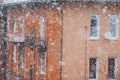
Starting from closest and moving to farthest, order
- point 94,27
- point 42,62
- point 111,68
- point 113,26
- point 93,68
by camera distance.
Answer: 1. point 94,27
2. point 93,68
3. point 113,26
4. point 111,68
5. point 42,62

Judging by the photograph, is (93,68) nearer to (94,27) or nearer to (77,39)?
(77,39)

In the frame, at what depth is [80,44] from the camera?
94.2ft

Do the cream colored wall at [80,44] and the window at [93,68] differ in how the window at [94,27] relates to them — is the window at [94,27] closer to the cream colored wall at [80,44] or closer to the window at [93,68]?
the cream colored wall at [80,44]

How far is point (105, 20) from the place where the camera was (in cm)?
2902

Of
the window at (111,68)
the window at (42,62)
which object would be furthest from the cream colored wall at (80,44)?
the window at (42,62)

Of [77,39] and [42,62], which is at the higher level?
[77,39]

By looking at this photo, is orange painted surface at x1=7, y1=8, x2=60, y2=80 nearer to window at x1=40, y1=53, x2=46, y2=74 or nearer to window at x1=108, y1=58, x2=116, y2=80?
window at x1=40, y1=53, x2=46, y2=74

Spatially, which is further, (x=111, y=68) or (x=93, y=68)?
(x=111, y=68)

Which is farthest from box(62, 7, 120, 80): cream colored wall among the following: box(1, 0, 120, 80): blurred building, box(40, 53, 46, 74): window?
box(40, 53, 46, 74): window

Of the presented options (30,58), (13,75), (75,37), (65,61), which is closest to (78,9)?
(75,37)

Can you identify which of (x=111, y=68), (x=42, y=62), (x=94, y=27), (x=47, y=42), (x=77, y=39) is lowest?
(x=111, y=68)

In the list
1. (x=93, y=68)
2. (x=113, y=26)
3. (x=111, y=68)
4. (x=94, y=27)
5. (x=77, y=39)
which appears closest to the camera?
Answer: (x=77, y=39)

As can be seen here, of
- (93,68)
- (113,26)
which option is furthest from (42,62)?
(113,26)

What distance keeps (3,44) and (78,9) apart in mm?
12098
